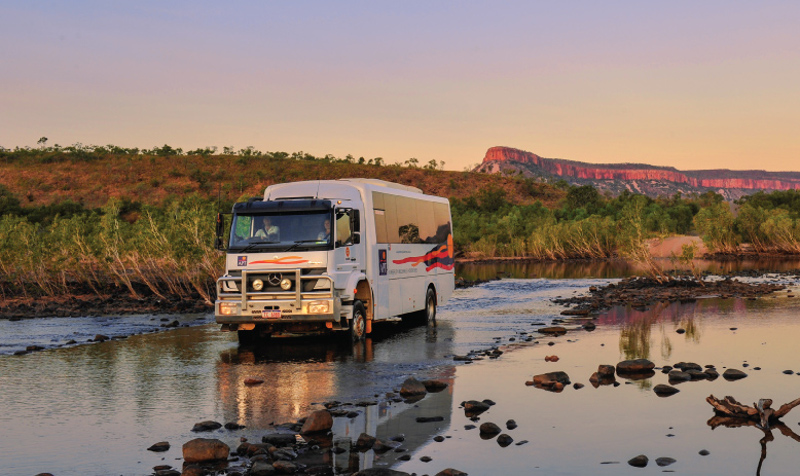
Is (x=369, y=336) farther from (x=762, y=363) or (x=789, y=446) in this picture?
(x=789, y=446)

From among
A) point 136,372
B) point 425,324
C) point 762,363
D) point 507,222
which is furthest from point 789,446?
point 507,222

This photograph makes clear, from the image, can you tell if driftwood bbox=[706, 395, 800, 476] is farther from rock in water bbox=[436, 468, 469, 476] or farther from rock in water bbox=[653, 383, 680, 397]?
rock in water bbox=[436, 468, 469, 476]

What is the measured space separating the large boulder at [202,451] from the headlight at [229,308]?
9053mm

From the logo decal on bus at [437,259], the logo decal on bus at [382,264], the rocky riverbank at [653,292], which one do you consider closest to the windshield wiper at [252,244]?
the logo decal on bus at [382,264]

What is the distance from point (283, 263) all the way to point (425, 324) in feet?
21.4

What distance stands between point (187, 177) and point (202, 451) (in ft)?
395

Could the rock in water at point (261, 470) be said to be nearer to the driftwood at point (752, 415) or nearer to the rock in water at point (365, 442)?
the rock in water at point (365, 442)

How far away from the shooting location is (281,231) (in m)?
18.3

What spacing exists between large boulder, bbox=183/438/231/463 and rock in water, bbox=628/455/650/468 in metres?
4.11

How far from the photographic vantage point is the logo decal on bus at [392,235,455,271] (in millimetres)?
22578

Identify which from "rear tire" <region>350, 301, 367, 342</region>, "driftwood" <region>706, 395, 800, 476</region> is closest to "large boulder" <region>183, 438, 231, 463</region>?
"driftwood" <region>706, 395, 800, 476</region>

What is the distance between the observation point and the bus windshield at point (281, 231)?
18016 mm

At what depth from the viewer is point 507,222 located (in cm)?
7488

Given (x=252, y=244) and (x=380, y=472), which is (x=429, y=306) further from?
(x=380, y=472)
